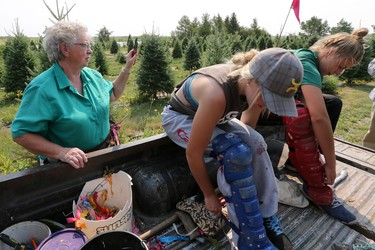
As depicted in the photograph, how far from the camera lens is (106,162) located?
183 cm

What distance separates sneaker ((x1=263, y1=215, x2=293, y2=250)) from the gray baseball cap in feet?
2.39

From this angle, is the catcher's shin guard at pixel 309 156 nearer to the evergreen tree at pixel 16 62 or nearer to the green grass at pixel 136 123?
the green grass at pixel 136 123

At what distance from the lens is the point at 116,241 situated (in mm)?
1293

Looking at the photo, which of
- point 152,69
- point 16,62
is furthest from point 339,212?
point 16,62

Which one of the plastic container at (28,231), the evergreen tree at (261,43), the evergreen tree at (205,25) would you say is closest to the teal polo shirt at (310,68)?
the plastic container at (28,231)

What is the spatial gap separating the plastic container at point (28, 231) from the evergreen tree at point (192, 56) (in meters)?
11.1

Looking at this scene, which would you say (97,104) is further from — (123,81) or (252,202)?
(252,202)

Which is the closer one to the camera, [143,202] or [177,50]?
[143,202]

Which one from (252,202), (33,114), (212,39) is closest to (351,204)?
(252,202)

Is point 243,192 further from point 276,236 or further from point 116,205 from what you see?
point 116,205

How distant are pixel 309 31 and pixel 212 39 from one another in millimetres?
52469

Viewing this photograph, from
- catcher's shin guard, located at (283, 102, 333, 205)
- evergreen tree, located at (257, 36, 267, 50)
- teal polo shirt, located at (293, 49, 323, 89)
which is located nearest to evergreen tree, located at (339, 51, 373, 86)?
evergreen tree, located at (257, 36, 267, 50)

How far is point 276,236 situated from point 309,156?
684mm

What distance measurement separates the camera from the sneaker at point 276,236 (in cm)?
160
